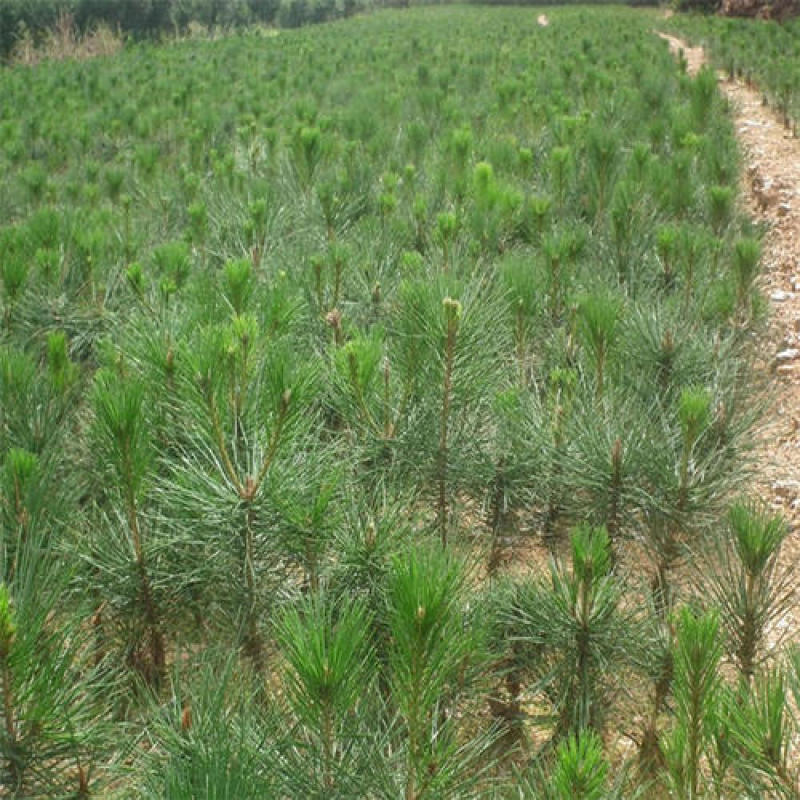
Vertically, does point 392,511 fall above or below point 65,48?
above

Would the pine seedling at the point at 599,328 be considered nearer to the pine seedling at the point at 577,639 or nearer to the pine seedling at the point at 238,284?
the pine seedling at the point at 577,639

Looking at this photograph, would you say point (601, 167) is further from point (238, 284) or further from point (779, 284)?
point (238, 284)

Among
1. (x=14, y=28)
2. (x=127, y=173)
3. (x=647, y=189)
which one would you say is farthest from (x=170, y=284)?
(x=14, y=28)

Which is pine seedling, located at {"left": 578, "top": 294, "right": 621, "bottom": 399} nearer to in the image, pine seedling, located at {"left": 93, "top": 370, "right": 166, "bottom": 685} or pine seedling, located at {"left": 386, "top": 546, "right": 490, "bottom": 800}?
pine seedling, located at {"left": 386, "top": 546, "right": 490, "bottom": 800}

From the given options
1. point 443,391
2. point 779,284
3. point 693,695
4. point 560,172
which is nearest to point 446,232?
point 443,391

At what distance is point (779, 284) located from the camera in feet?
9.27

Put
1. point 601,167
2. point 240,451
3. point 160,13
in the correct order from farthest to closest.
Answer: point 160,13, point 601,167, point 240,451

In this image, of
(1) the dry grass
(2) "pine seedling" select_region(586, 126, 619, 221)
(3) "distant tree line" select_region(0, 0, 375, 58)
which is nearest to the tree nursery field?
(2) "pine seedling" select_region(586, 126, 619, 221)

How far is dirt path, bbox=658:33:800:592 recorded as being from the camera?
5.95 ft

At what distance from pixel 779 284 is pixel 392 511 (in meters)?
2.22

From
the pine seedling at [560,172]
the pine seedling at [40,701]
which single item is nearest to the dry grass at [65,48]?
the pine seedling at [560,172]

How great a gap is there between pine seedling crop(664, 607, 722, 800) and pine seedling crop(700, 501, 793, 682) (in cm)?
16

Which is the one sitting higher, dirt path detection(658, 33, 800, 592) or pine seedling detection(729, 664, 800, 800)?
pine seedling detection(729, 664, 800, 800)

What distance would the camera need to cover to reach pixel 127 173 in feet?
10.9
